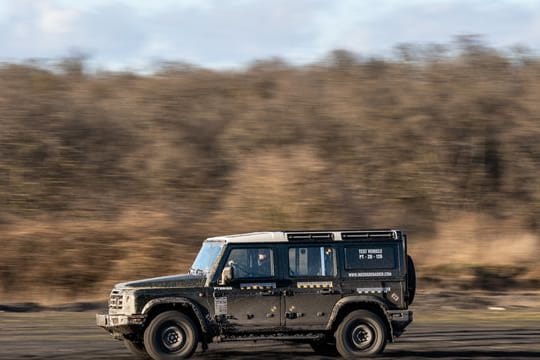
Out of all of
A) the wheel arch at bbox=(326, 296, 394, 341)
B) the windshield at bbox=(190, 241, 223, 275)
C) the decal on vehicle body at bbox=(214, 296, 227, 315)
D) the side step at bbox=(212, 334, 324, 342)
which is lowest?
the side step at bbox=(212, 334, 324, 342)

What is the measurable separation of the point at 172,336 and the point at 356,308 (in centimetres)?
274

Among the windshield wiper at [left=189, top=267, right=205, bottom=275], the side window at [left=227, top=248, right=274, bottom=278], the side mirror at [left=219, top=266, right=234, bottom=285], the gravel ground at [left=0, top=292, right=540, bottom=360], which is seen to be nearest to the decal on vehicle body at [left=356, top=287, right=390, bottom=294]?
the gravel ground at [left=0, top=292, right=540, bottom=360]

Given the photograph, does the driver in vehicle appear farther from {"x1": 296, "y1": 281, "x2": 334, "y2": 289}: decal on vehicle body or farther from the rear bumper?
the rear bumper

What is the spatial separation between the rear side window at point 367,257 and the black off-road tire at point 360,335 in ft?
2.27

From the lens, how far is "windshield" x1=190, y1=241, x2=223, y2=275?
48.8ft

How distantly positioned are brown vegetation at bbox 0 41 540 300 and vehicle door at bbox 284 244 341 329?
14323mm

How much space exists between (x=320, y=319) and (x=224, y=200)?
19956 mm

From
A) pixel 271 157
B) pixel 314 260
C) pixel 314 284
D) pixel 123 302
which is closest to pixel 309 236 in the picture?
pixel 314 260

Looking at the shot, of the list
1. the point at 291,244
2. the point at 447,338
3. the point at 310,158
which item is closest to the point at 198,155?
the point at 310,158

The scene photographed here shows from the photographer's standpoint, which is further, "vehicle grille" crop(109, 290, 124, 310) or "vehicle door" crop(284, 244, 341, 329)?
"vehicle door" crop(284, 244, 341, 329)

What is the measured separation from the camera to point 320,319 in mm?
14906

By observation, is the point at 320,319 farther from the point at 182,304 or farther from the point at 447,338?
the point at 447,338

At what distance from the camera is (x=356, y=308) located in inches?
596

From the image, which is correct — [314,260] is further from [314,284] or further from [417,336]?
[417,336]
